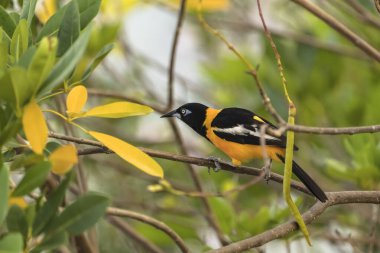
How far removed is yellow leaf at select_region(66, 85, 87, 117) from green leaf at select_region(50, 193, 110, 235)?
22cm

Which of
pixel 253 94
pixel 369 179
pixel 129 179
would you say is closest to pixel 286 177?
pixel 369 179

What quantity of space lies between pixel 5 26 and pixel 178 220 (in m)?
2.24

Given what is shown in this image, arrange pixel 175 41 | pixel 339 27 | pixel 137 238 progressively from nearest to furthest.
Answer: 1. pixel 339 27
2. pixel 175 41
3. pixel 137 238

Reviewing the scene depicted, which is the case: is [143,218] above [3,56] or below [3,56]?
below

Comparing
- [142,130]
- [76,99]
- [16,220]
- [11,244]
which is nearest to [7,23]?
[76,99]

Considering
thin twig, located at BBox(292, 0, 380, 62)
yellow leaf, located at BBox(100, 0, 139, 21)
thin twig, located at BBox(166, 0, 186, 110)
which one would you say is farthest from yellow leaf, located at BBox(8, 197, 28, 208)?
yellow leaf, located at BBox(100, 0, 139, 21)

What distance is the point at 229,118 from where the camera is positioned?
1.93 meters

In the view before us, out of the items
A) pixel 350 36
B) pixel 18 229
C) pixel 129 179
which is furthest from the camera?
pixel 129 179

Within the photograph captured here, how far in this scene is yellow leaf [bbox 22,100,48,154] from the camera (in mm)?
1158

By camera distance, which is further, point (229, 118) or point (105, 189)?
point (105, 189)

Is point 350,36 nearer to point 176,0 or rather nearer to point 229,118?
point 229,118

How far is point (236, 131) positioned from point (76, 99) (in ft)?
2.18

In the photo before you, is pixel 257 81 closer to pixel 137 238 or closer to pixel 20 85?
pixel 20 85

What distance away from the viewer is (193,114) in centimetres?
213
